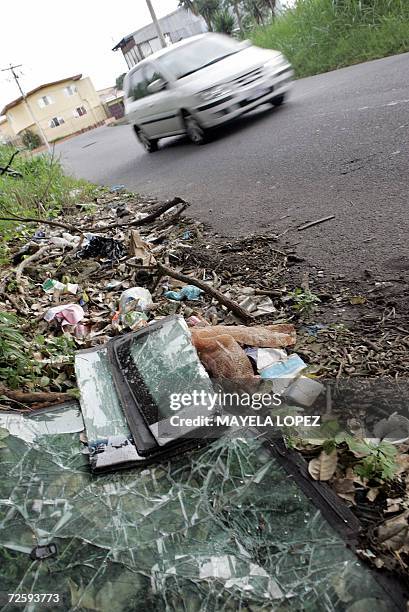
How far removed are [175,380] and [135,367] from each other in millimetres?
253

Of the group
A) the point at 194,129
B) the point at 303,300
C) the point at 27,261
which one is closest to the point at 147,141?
the point at 194,129

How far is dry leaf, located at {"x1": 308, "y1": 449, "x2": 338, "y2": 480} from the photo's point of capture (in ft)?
5.23

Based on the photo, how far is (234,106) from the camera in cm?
771

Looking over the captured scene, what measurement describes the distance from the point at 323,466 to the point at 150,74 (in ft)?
29.3

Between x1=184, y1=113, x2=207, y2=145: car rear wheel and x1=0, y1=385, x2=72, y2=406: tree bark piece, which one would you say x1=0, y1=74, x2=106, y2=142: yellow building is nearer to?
x1=184, y1=113, x2=207, y2=145: car rear wheel

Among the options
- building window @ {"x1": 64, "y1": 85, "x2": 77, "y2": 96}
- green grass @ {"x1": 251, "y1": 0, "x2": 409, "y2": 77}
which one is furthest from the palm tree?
green grass @ {"x1": 251, "y1": 0, "x2": 409, "y2": 77}

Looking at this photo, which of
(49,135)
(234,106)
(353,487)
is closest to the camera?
(353,487)

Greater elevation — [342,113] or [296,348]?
[342,113]

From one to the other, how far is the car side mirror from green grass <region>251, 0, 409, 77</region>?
4788mm

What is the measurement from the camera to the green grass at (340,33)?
10156 millimetres

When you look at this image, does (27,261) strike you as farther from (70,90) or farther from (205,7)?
(70,90)

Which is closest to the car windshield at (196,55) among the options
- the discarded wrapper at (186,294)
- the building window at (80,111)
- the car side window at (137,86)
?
the car side window at (137,86)

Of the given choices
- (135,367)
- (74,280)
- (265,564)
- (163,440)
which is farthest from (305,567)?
(74,280)

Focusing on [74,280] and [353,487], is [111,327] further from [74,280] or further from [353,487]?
[353,487]
